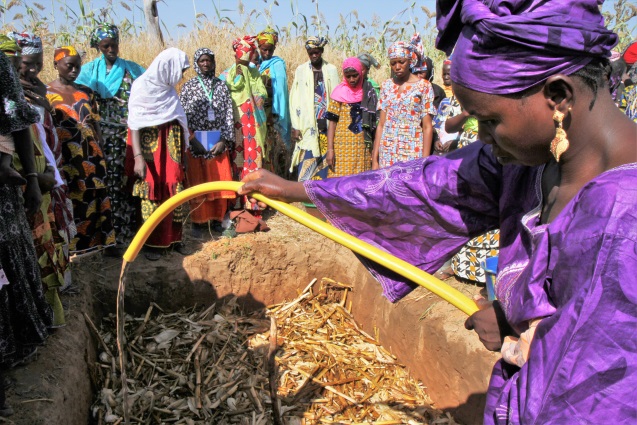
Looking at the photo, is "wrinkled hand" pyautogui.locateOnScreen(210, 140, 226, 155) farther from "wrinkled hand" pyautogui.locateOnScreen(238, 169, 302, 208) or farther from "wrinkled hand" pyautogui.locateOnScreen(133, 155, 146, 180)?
"wrinkled hand" pyautogui.locateOnScreen(238, 169, 302, 208)

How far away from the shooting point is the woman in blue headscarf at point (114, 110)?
18.3 ft

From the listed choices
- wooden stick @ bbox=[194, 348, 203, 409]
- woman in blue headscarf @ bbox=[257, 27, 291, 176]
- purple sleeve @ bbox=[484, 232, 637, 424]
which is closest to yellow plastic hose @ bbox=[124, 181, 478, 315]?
purple sleeve @ bbox=[484, 232, 637, 424]

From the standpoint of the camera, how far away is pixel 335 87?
6656mm

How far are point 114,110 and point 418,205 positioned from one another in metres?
4.69

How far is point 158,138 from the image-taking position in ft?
17.9

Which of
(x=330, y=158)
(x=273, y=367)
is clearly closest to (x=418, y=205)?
(x=273, y=367)

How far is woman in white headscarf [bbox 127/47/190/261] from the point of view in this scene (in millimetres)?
5301

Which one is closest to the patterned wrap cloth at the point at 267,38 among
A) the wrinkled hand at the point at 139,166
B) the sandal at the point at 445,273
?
the wrinkled hand at the point at 139,166

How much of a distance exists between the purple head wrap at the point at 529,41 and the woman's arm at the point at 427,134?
420cm

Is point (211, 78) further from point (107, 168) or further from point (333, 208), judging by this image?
point (333, 208)

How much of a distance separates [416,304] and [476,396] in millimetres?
1120

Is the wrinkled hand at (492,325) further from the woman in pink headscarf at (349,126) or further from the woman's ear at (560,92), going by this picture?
the woman in pink headscarf at (349,126)

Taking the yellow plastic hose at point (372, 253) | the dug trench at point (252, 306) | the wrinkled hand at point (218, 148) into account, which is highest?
the yellow plastic hose at point (372, 253)

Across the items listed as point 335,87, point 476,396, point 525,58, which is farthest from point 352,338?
point 525,58
